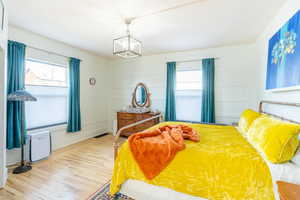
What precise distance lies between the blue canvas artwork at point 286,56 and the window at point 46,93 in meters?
4.44

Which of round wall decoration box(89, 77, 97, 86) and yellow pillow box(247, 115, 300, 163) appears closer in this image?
yellow pillow box(247, 115, 300, 163)

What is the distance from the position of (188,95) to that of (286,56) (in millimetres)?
2396

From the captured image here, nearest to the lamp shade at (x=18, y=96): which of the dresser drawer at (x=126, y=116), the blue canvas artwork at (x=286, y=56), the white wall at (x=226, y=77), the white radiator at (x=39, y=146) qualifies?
the white radiator at (x=39, y=146)

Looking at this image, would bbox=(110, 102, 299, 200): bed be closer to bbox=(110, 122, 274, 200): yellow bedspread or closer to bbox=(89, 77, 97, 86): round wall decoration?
bbox=(110, 122, 274, 200): yellow bedspread

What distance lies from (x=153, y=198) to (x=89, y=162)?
177cm

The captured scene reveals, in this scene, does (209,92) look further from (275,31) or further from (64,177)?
(64,177)

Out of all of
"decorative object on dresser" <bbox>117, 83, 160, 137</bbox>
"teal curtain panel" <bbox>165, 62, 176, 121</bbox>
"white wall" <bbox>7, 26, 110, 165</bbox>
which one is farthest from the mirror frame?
"white wall" <bbox>7, 26, 110, 165</bbox>

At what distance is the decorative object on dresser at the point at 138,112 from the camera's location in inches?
164

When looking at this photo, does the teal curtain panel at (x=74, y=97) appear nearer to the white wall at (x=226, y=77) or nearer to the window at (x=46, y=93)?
the window at (x=46, y=93)

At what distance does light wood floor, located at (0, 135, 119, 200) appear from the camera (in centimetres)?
192

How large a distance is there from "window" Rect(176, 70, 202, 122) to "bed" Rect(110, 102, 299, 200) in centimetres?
230

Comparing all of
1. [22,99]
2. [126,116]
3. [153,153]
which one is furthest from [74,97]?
[153,153]

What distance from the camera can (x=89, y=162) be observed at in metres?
2.82

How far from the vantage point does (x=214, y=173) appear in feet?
4.52
